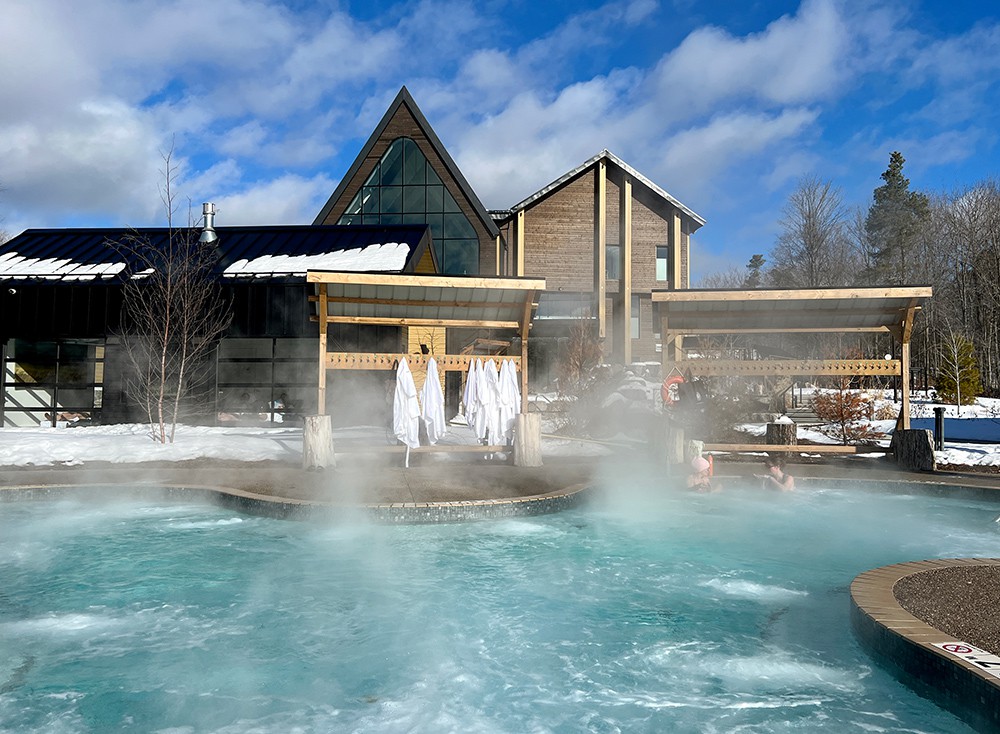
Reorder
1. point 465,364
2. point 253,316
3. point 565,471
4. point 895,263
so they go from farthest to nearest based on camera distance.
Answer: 1. point 895,263
2. point 253,316
3. point 465,364
4. point 565,471

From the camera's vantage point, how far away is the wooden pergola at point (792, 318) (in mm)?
12320

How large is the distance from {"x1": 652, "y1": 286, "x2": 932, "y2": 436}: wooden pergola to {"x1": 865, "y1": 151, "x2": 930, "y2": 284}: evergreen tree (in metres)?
37.3

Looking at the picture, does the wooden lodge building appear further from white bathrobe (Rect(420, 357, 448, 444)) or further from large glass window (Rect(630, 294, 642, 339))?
white bathrobe (Rect(420, 357, 448, 444))

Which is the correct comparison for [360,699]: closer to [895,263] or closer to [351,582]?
[351,582]

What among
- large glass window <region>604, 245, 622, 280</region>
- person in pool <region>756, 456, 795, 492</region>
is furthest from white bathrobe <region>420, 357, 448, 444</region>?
large glass window <region>604, 245, 622, 280</region>

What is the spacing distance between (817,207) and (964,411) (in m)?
24.6

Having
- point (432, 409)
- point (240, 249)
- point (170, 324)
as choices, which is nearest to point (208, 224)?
point (240, 249)

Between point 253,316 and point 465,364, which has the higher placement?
point 253,316

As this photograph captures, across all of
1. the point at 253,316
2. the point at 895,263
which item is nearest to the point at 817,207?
the point at 895,263

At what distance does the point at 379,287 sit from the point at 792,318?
26.8 ft

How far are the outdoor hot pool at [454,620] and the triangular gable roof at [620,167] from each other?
26560 millimetres

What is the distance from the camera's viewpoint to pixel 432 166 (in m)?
32.2

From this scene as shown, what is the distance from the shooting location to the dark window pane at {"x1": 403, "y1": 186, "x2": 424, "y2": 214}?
32.3 metres

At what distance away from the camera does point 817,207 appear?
44.4 m
